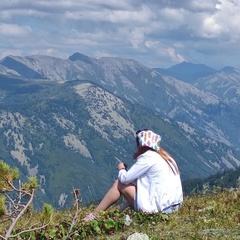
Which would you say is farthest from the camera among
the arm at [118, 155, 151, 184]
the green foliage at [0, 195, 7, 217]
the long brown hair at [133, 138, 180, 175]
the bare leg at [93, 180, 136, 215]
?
the bare leg at [93, 180, 136, 215]

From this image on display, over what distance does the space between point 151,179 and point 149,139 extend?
0.93 m

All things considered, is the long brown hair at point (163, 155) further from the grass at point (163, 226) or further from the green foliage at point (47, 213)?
the green foliage at point (47, 213)

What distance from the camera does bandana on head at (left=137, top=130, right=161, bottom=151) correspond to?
11414 millimetres

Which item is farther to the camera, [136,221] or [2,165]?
[136,221]

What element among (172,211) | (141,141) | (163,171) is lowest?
(172,211)

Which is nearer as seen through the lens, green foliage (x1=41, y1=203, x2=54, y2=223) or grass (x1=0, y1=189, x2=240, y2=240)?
green foliage (x1=41, y1=203, x2=54, y2=223)

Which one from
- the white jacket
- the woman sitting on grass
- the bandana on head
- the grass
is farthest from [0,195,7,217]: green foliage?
the bandana on head

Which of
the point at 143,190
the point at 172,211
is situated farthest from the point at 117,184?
the point at 172,211

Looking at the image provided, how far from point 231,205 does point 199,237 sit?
354cm

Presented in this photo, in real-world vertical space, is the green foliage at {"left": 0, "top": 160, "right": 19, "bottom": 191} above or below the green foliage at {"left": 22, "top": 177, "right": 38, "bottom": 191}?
above

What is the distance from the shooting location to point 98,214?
1142cm

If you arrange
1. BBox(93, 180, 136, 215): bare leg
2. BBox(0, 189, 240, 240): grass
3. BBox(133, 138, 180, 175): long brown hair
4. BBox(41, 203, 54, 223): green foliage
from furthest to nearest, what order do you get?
BBox(93, 180, 136, 215): bare leg
BBox(133, 138, 180, 175): long brown hair
BBox(0, 189, 240, 240): grass
BBox(41, 203, 54, 223): green foliage

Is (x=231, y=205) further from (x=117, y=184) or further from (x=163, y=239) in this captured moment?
(x=163, y=239)

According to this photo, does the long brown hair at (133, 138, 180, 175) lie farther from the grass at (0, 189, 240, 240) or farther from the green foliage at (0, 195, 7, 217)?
the green foliage at (0, 195, 7, 217)
